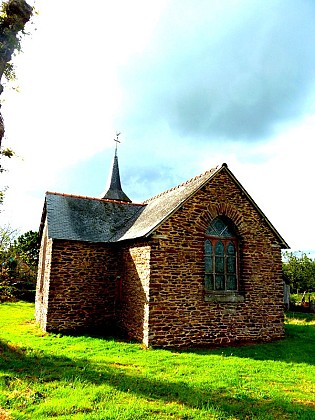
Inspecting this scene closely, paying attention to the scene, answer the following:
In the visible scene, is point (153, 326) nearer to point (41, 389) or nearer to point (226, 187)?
point (41, 389)

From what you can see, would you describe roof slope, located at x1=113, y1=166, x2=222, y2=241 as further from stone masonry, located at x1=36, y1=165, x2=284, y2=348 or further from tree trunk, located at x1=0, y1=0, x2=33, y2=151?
tree trunk, located at x1=0, y1=0, x2=33, y2=151

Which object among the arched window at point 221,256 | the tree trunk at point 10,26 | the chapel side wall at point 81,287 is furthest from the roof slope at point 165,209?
the tree trunk at point 10,26

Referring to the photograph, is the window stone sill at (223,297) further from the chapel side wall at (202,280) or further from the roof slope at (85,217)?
the roof slope at (85,217)

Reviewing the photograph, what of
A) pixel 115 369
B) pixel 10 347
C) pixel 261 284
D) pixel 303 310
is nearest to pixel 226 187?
pixel 261 284

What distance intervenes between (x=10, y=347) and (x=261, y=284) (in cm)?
924

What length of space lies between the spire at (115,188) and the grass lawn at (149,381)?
1923 cm

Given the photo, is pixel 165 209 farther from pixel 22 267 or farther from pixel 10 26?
pixel 22 267

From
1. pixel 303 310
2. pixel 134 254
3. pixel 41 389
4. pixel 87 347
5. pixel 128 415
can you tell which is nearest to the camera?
pixel 128 415

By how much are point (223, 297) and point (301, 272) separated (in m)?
30.5

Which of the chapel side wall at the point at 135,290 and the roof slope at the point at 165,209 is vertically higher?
the roof slope at the point at 165,209

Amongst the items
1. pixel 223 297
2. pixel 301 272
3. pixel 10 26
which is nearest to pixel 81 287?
pixel 223 297

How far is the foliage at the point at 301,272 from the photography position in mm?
38125

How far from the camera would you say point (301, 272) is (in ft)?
127

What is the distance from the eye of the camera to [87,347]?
424 inches
